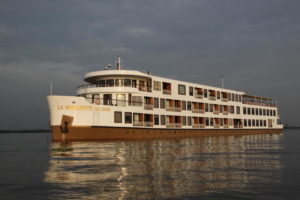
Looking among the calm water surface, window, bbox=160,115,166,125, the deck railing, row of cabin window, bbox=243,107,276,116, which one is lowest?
the calm water surface

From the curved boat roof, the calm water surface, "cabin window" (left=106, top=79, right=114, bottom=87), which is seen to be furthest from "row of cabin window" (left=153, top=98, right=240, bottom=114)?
the calm water surface

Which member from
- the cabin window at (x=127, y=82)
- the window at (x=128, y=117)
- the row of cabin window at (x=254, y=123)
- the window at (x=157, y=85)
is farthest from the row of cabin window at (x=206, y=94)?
the window at (x=128, y=117)

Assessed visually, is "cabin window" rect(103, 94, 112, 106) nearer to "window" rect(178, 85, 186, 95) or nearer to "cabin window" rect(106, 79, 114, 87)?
"cabin window" rect(106, 79, 114, 87)

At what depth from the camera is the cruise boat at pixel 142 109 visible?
28484 millimetres

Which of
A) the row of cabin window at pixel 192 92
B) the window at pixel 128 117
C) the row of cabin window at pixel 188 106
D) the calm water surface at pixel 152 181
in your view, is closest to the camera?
the calm water surface at pixel 152 181

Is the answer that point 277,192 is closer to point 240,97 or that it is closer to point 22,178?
point 22,178

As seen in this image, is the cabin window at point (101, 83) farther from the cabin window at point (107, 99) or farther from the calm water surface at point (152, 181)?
the calm water surface at point (152, 181)

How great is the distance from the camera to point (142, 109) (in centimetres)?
3441

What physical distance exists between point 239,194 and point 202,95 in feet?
121

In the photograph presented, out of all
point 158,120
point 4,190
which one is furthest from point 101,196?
point 158,120

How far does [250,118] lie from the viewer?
5394 cm

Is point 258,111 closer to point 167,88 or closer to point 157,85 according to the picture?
point 167,88

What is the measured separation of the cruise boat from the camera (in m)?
28.5

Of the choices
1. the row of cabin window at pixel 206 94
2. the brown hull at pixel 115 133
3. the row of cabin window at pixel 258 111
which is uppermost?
the row of cabin window at pixel 206 94
